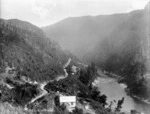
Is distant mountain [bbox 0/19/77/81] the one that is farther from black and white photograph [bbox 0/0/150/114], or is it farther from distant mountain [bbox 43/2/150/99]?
distant mountain [bbox 43/2/150/99]

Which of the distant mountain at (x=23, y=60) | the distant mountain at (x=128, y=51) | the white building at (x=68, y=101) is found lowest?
the white building at (x=68, y=101)

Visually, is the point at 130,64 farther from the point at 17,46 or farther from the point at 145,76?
the point at 17,46

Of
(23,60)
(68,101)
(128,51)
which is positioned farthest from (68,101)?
(128,51)

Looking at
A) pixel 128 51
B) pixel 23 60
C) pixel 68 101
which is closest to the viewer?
pixel 68 101

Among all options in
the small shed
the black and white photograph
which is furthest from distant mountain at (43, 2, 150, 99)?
the small shed

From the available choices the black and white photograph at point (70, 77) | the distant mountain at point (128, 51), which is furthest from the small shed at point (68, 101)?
the distant mountain at point (128, 51)

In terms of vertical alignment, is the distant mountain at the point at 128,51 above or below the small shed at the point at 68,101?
above

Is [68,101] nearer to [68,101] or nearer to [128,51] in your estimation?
[68,101]

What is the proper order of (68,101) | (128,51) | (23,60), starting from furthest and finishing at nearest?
(128,51) → (23,60) → (68,101)

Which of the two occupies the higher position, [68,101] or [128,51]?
[128,51]

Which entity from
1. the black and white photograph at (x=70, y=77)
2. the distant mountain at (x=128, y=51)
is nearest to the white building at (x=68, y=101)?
the black and white photograph at (x=70, y=77)

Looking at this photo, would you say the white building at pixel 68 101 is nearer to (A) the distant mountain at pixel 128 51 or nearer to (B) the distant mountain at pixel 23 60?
(B) the distant mountain at pixel 23 60

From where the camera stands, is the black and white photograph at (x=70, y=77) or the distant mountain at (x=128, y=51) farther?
the distant mountain at (x=128, y=51)
